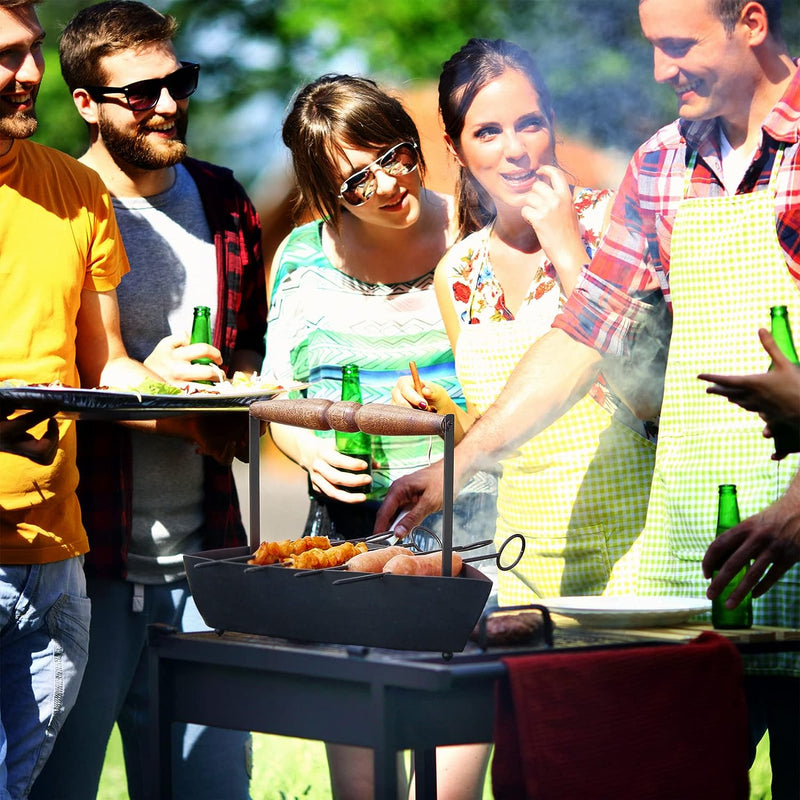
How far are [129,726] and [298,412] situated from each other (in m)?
1.49

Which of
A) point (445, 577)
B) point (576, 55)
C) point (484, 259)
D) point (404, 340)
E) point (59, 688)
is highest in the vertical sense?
point (576, 55)

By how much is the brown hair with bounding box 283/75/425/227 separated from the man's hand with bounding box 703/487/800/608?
62.0 inches

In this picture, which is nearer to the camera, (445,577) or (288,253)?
(445,577)

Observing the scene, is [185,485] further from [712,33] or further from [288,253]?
[712,33]

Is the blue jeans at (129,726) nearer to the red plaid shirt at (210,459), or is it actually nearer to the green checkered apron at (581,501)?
the red plaid shirt at (210,459)

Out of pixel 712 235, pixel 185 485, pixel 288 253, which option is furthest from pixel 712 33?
pixel 185 485

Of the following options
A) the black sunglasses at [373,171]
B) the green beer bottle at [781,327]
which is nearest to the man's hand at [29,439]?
the black sunglasses at [373,171]

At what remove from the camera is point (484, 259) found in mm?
3061

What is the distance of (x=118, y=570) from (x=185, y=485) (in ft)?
0.99

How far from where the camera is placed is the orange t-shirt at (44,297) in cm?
271

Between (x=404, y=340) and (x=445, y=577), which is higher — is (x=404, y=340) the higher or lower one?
the higher one

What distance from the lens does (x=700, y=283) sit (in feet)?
8.14

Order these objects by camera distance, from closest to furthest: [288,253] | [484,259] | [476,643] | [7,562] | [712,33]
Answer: [476,643], [712,33], [7,562], [484,259], [288,253]

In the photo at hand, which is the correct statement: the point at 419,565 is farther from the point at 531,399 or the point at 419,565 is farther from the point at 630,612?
the point at 531,399
